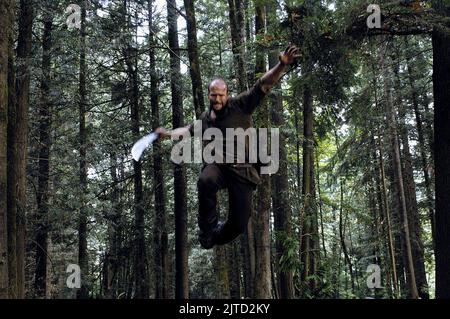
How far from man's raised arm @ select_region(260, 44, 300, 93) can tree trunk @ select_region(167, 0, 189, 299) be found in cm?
718

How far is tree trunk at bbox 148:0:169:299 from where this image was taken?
14.1 meters

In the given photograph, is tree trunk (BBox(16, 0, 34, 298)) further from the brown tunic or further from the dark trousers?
the brown tunic

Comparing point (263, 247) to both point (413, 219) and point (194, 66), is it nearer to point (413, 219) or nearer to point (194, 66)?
point (194, 66)

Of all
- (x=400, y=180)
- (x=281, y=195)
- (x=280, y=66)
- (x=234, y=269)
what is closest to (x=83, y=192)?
(x=281, y=195)

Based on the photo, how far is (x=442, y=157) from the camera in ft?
27.0

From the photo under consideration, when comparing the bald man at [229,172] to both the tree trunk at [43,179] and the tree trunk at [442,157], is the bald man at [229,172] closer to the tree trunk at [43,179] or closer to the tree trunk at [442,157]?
the tree trunk at [442,157]

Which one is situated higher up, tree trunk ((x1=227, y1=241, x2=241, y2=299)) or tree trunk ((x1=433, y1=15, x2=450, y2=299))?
tree trunk ((x1=433, y1=15, x2=450, y2=299))

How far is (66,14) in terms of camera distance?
36.3 ft

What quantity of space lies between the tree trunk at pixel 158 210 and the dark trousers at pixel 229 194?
867 centimetres

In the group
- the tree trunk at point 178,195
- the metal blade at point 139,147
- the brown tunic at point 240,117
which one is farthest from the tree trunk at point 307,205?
the metal blade at point 139,147

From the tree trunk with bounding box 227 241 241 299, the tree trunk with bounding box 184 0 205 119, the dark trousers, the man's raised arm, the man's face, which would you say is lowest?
the tree trunk with bounding box 227 241 241 299

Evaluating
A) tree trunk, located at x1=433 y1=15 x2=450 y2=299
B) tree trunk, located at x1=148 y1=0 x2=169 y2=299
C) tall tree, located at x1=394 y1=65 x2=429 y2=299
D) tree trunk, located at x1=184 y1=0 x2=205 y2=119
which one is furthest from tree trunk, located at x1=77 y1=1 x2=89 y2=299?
tall tree, located at x1=394 y1=65 x2=429 y2=299
